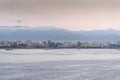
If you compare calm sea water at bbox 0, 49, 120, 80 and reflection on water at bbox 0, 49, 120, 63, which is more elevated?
reflection on water at bbox 0, 49, 120, 63

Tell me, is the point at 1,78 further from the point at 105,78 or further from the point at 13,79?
the point at 105,78

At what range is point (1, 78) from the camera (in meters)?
9.67

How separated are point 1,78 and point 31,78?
2.48 ft

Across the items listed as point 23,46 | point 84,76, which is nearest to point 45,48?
point 23,46

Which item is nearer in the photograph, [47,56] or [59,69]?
[59,69]

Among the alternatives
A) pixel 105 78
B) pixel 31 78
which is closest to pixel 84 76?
pixel 105 78

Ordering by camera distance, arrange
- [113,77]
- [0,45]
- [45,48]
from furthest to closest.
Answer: [45,48], [0,45], [113,77]

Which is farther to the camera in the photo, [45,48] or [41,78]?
[45,48]

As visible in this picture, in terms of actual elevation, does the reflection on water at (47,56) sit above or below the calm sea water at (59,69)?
above

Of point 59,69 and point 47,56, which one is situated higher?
point 47,56

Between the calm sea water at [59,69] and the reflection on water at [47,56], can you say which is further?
the reflection on water at [47,56]

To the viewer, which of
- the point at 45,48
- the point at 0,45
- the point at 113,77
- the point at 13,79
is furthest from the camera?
the point at 45,48

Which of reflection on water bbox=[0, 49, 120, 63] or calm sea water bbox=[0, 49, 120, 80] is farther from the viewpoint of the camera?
reflection on water bbox=[0, 49, 120, 63]

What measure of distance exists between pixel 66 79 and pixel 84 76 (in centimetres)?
71
